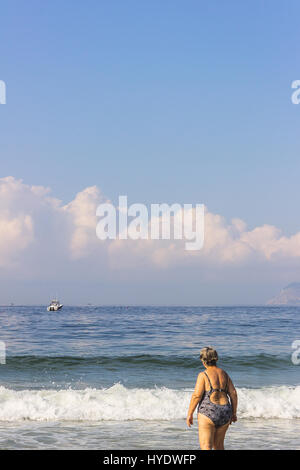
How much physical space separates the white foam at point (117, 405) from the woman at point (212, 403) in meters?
7.58

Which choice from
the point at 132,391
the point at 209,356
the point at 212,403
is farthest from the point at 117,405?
the point at 209,356

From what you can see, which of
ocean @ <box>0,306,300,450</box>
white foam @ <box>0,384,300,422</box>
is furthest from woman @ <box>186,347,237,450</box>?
white foam @ <box>0,384,300,422</box>

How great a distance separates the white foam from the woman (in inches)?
298

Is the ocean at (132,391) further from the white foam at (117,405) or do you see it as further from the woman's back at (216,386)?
the woman's back at (216,386)

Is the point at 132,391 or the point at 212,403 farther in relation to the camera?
the point at 132,391

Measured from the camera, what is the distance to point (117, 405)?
1647 centimetres

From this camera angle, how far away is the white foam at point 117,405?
50.8 feet

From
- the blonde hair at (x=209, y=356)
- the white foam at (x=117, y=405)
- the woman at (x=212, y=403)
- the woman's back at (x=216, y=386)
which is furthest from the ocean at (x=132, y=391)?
the blonde hair at (x=209, y=356)

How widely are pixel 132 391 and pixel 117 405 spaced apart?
7.76 ft

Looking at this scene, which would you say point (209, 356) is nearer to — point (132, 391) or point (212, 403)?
point (212, 403)

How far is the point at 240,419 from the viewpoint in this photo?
50.1 feet
